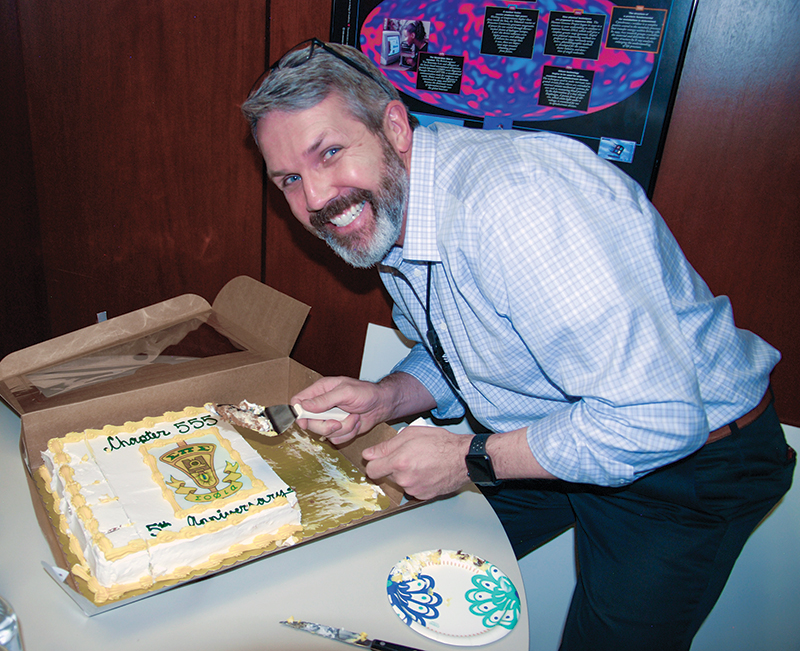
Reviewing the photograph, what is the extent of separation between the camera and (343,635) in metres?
0.82

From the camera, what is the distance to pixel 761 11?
4.56ft

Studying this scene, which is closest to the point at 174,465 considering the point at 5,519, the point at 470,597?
the point at 5,519

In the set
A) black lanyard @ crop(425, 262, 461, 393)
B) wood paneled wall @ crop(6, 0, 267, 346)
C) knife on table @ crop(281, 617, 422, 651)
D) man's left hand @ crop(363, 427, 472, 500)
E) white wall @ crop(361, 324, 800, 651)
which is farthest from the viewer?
wood paneled wall @ crop(6, 0, 267, 346)

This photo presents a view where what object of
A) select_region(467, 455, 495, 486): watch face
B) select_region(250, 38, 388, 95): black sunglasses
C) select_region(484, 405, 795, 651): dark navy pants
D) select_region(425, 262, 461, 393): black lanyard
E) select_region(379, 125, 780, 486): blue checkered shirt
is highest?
select_region(250, 38, 388, 95): black sunglasses

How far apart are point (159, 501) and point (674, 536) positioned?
1.04 m

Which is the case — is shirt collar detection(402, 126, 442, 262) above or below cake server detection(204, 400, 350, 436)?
above

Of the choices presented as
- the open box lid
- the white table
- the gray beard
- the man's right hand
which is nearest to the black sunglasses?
the gray beard

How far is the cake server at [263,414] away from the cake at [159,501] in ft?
0.17

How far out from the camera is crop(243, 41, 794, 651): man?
906 mm

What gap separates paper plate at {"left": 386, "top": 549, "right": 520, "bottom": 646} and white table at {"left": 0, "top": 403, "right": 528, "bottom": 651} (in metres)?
0.02

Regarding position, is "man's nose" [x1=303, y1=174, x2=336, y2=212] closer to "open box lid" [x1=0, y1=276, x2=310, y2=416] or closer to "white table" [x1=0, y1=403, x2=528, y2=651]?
"open box lid" [x1=0, y1=276, x2=310, y2=416]

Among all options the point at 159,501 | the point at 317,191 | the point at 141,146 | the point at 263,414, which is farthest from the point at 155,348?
the point at 141,146

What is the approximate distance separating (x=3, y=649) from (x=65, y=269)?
2.12 meters

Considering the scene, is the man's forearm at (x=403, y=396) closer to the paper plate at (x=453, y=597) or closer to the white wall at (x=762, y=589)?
the white wall at (x=762, y=589)
